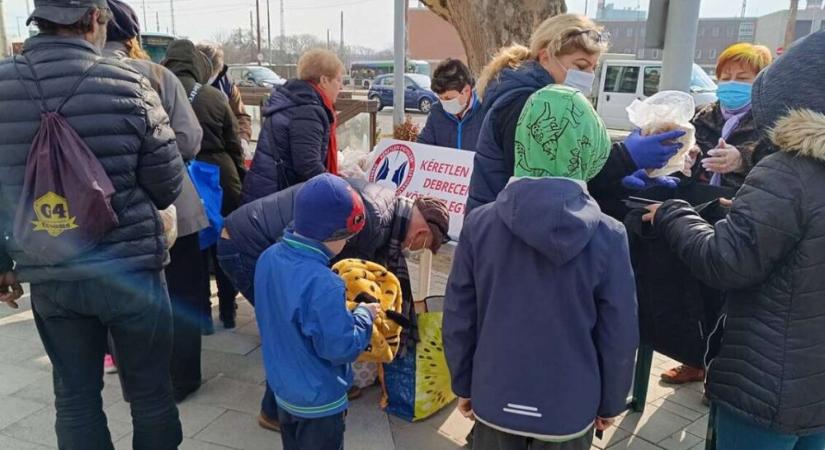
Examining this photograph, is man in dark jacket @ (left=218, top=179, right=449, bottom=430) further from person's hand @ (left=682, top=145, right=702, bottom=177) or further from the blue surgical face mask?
the blue surgical face mask

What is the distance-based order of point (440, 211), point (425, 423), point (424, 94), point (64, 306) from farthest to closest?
point (424, 94)
point (425, 423)
point (440, 211)
point (64, 306)

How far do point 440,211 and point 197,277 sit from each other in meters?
1.44

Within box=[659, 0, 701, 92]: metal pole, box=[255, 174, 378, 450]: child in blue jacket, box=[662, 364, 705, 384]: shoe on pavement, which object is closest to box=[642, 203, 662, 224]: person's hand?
box=[255, 174, 378, 450]: child in blue jacket

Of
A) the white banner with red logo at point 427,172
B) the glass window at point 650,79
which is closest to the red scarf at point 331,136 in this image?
the white banner with red logo at point 427,172

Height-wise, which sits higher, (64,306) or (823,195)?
(823,195)

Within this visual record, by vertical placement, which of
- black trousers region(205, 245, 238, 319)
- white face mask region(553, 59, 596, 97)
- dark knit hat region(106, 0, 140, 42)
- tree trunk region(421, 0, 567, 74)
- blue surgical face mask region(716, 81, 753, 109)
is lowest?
black trousers region(205, 245, 238, 319)

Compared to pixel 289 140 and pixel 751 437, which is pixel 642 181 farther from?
pixel 289 140

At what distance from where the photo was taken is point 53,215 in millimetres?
1875

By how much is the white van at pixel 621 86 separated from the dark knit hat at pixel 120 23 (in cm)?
Result: 1573

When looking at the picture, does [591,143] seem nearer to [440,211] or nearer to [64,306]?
[440,211]

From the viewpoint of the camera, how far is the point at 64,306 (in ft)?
6.56

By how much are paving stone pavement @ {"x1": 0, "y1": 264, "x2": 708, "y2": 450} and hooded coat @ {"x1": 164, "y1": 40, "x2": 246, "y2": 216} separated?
113 cm

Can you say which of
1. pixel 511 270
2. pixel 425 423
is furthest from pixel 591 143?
pixel 425 423

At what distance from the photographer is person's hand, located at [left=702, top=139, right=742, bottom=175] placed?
2.45 m
